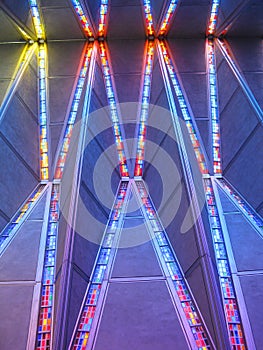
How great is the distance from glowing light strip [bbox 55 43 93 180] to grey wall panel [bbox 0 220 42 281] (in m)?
1.72

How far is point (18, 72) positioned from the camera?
9492mm

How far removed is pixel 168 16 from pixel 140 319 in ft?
28.2

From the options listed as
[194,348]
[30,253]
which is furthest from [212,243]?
[30,253]

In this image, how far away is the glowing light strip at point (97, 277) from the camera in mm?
5516

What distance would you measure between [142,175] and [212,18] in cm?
536

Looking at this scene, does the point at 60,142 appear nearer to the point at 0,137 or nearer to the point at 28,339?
the point at 0,137

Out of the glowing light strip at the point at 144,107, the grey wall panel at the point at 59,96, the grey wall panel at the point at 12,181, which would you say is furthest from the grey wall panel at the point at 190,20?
the grey wall panel at the point at 12,181

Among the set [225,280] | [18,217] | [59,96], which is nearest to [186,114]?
[59,96]

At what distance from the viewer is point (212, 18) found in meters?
10.9

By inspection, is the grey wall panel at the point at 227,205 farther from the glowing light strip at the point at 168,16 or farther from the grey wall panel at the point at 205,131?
the glowing light strip at the point at 168,16

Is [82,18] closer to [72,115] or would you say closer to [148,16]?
[148,16]

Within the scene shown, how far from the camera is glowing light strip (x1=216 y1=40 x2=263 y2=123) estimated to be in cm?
812

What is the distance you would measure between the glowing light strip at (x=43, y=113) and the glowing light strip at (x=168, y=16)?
3571mm

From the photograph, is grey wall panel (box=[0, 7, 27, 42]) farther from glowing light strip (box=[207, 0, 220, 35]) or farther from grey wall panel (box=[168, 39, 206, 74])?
glowing light strip (box=[207, 0, 220, 35])
